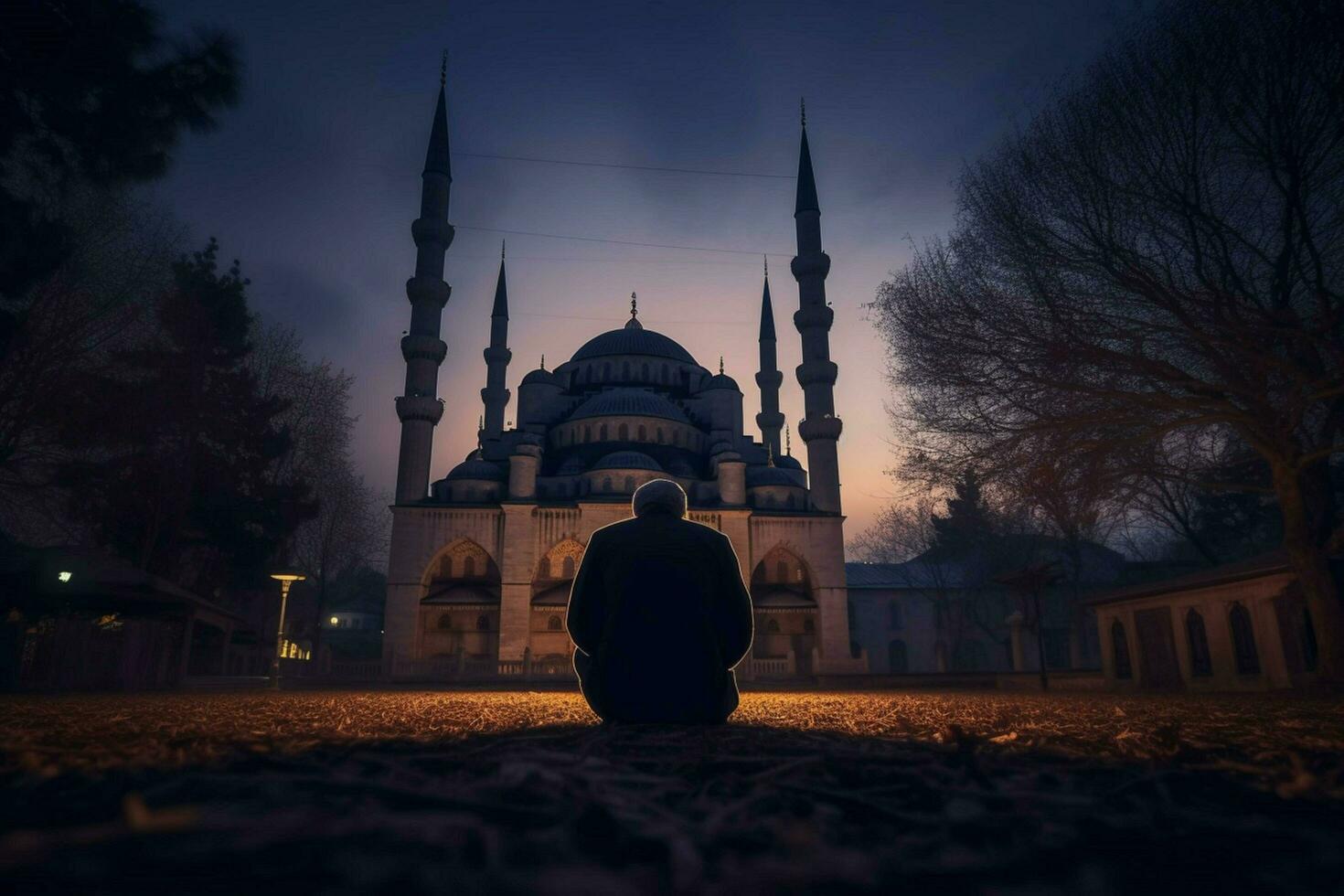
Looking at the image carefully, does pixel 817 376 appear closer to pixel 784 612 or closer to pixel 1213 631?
pixel 784 612

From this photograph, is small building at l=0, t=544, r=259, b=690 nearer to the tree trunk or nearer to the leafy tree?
the leafy tree

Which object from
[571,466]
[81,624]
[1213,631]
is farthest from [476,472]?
[1213,631]

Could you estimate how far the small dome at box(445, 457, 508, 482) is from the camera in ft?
117

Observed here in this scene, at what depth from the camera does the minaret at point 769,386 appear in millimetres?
47969

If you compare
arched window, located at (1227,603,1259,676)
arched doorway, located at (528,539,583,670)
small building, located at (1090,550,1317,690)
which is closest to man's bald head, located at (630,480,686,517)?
small building, located at (1090,550,1317,690)

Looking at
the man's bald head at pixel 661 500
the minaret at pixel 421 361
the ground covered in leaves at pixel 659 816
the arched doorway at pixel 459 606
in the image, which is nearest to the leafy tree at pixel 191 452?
the minaret at pixel 421 361

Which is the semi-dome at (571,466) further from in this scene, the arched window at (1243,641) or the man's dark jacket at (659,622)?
the man's dark jacket at (659,622)

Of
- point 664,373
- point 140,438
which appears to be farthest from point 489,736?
point 664,373

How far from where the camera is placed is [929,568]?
147ft

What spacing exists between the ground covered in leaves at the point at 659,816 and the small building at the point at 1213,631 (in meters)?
13.0

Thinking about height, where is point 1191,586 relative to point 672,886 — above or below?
above

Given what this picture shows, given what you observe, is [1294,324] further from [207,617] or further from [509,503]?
[509,503]

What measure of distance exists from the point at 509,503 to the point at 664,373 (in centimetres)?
1675

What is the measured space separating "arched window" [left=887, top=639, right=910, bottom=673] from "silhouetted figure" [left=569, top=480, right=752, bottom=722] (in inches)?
1906
